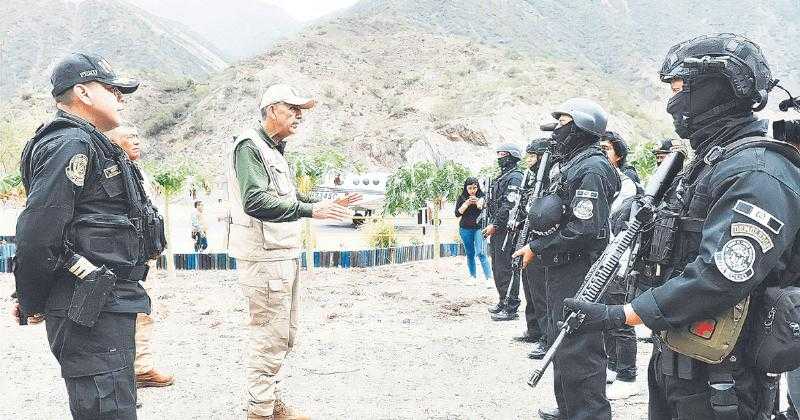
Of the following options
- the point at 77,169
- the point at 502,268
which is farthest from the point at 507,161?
the point at 77,169

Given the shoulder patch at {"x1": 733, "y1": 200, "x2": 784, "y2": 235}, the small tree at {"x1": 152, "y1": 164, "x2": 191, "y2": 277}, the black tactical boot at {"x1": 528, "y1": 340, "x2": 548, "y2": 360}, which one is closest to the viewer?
the shoulder patch at {"x1": 733, "y1": 200, "x2": 784, "y2": 235}

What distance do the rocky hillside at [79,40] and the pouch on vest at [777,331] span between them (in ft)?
262

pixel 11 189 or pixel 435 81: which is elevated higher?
pixel 435 81

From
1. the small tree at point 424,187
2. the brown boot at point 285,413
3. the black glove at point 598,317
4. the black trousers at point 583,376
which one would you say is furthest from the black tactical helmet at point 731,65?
the small tree at point 424,187

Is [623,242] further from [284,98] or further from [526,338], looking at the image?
[526,338]

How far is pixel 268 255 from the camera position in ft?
12.6

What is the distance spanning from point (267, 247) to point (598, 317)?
2.24 metres

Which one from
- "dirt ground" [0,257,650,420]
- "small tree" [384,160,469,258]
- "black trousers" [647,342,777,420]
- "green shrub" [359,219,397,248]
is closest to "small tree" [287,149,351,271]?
"dirt ground" [0,257,650,420]

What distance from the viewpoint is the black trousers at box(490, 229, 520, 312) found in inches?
272

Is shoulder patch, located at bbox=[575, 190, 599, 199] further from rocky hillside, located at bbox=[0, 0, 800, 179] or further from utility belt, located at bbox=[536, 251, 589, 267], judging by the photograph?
rocky hillside, located at bbox=[0, 0, 800, 179]

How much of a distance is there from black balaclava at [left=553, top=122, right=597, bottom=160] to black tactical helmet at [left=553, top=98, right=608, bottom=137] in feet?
0.14

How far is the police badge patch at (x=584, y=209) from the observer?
11.9 feet

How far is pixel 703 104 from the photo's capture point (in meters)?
2.24

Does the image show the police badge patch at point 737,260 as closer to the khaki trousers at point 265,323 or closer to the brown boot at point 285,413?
the khaki trousers at point 265,323
